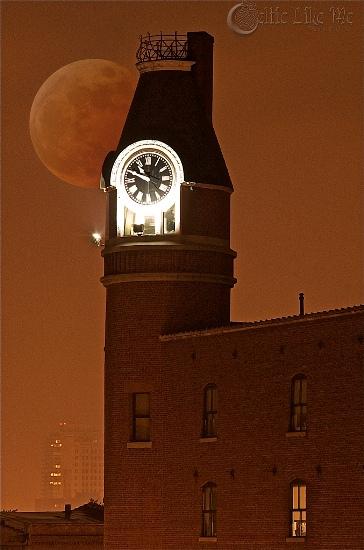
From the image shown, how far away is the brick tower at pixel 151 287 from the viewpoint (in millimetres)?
88500

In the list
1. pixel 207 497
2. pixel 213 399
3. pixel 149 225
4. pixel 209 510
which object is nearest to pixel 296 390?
pixel 213 399

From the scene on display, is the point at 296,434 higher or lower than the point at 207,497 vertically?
higher

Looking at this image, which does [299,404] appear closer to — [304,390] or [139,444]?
[304,390]

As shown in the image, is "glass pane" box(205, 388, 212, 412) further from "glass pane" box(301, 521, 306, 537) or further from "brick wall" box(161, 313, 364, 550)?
Result: "glass pane" box(301, 521, 306, 537)

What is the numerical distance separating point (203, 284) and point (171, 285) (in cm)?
155

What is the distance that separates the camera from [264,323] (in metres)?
83.9

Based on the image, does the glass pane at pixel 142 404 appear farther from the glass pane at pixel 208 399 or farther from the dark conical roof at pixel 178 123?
the dark conical roof at pixel 178 123

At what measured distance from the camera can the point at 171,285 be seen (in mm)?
89312

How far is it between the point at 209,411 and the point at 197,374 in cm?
164

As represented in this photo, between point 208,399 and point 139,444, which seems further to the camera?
point 139,444

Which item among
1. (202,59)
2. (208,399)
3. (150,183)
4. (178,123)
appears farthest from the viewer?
(202,59)

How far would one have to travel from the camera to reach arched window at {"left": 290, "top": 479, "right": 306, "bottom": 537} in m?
81.8

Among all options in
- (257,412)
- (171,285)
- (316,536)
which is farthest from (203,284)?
(316,536)

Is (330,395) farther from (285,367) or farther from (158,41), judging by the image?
(158,41)
